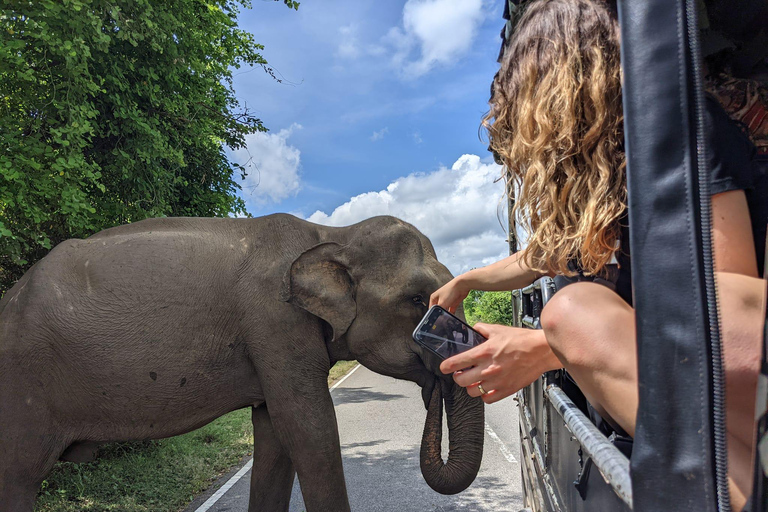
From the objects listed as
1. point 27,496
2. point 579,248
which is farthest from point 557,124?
point 27,496

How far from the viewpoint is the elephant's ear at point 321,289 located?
3770 mm

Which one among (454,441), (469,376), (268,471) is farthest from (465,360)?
(268,471)

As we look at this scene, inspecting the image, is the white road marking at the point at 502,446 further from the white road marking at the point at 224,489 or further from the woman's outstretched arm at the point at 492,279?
the woman's outstretched arm at the point at 492,279

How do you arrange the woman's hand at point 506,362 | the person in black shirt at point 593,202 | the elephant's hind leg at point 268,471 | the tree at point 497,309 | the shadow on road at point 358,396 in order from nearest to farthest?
1. the person in black shirt at point 593,202
2. the woman's hand at point 506,362
3. the elephant's hind leg at point 268,471
4. the shadow on road at point 358,396
5. the tree at point 497,309

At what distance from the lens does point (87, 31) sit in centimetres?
545

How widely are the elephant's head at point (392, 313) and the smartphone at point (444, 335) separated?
2.00 meters

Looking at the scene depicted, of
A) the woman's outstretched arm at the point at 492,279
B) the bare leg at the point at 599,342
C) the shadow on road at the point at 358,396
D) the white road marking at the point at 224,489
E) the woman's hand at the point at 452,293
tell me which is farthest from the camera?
the shadow on road at the point at 358,396

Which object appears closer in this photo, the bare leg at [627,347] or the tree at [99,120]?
the bare leg at [627,347]

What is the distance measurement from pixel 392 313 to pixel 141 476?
400 cm

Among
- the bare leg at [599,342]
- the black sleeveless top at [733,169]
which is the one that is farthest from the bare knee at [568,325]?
the black sleeveless top at [733,169]

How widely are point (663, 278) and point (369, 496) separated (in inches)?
219

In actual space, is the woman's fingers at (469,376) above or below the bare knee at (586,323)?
below

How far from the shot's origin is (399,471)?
673cm

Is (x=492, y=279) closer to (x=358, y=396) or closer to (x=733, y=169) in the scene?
(x=733, y=169)
